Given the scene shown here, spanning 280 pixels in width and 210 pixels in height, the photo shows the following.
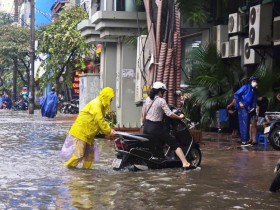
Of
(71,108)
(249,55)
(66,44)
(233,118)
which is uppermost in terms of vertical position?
(66,44)

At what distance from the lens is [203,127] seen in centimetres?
2202

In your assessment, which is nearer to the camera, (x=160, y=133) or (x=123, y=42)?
A: (x=160, y=133)

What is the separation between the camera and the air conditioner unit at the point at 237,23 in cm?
2228

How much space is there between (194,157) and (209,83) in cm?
844

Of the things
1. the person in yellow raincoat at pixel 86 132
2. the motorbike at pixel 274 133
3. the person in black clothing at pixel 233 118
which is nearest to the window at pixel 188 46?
the person in black clothing at pixel 233 118

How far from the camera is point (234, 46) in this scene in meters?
22.9

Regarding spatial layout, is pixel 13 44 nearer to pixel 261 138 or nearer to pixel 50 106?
pixel 50 106

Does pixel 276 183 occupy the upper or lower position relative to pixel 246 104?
lower

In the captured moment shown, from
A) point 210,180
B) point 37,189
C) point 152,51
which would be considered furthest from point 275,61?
point 37,189

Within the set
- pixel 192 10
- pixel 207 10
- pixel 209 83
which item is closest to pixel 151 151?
pixel 209 83

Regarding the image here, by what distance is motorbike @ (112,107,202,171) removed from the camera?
12.4 meters

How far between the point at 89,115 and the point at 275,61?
34.3 feet

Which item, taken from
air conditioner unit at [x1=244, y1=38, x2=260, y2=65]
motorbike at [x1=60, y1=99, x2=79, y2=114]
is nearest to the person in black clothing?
air conditioner unit at [x1=244, y1=38, x2=260, y2=65]

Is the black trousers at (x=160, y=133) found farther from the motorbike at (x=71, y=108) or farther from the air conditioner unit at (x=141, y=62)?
the motorbike at (x=71, y=108)
